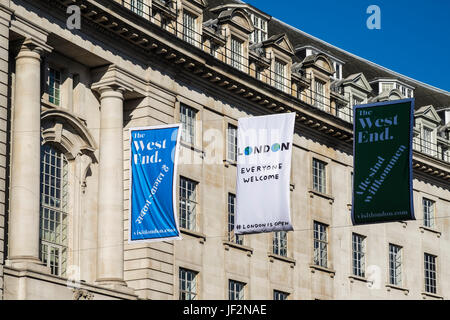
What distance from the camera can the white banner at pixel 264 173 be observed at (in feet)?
141

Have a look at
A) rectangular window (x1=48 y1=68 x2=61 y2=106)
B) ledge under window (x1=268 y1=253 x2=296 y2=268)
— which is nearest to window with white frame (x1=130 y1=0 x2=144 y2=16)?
rectangular window (x1=48 y1=68 x2=61 y2=106)

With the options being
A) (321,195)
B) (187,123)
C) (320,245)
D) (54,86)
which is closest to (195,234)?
(187,123)

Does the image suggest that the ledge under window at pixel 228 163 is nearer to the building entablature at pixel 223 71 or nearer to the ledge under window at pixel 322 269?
the building entablature at pixel 223 71

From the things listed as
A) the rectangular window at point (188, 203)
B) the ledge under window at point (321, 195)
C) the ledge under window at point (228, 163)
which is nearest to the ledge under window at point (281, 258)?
the ledge under window at point (321, 195)

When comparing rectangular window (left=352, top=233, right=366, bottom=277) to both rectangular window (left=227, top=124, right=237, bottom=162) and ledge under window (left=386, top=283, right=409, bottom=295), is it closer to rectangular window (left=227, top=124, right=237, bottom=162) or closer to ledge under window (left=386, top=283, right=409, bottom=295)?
ledge under window (left=386, top=283, right=409, bottom=295)

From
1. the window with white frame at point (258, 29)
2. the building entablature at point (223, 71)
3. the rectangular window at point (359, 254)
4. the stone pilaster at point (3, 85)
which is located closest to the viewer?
the stone pilaster at point (3, 85)

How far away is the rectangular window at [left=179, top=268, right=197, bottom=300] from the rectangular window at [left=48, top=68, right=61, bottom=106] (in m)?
8.75

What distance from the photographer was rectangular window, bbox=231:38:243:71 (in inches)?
2256

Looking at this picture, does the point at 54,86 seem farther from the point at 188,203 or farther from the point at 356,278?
the point at 356,278

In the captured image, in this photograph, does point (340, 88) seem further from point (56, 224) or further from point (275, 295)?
point (56, 224)

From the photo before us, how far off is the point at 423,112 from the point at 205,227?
24.5 m

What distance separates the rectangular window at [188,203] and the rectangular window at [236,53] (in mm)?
7393

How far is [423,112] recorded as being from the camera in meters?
72.8
